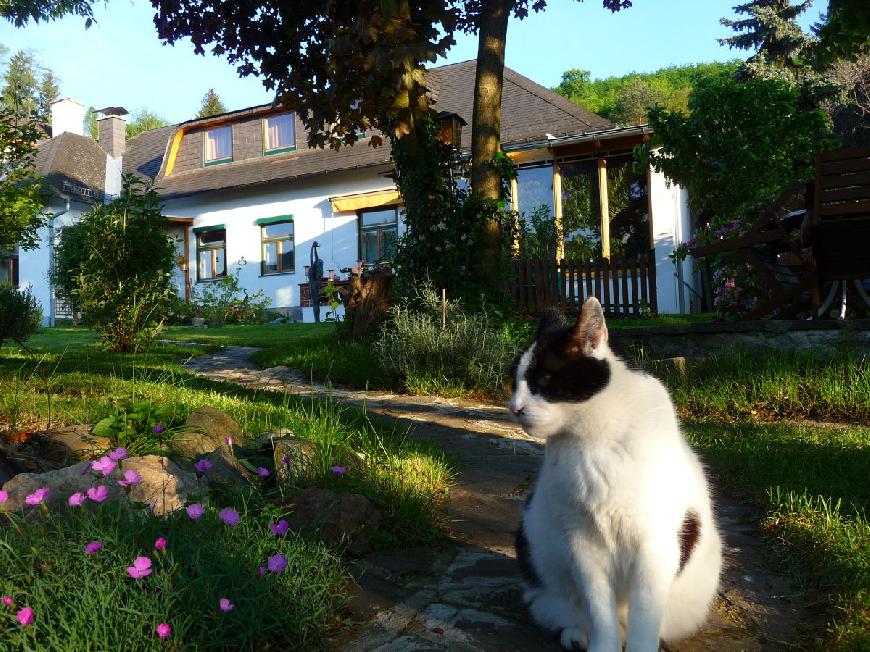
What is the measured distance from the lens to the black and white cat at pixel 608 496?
2.00 m

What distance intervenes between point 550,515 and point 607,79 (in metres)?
57.7

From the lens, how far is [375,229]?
20.6m

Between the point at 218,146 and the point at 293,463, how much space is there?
891 inches

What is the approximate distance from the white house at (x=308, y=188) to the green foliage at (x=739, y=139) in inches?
91.9

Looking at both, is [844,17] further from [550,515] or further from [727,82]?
[727,82]

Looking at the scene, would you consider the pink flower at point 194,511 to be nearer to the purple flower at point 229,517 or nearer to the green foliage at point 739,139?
the purple flower at point 229,517

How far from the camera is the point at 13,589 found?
1.98m

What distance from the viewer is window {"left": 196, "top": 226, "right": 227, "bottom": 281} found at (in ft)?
76.8

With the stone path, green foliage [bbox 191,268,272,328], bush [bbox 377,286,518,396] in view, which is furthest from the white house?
the stone path

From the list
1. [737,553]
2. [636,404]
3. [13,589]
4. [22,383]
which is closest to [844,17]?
[737,553]

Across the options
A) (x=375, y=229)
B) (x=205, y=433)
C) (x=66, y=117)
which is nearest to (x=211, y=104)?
(x=66, y=117)

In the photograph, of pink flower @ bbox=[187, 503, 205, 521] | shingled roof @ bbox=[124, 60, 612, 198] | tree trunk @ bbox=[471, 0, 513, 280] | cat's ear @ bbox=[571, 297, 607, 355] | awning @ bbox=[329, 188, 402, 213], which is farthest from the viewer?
awning @ bbox=[329, 188, 402, 213]

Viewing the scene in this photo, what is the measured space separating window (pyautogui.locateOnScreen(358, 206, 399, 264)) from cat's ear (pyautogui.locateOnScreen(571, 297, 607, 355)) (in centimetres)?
1821

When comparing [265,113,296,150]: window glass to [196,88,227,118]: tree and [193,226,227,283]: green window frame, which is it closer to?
[193,226,227,283]: green window frame
